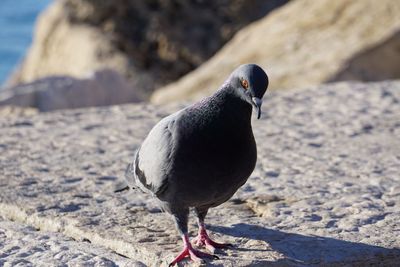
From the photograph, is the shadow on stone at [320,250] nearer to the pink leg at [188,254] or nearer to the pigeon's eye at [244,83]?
the pink leg at [188,254]

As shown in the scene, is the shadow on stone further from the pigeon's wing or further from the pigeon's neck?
the pigeon's neck

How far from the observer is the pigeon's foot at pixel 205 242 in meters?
4.23

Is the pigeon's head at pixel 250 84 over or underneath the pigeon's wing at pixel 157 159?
over

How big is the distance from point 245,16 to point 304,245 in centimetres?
740

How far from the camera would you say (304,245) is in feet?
14.1

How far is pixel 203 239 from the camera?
428 cm

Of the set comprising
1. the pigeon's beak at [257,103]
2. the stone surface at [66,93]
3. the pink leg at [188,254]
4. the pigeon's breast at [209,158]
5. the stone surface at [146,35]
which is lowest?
the pink leg at [188,254]

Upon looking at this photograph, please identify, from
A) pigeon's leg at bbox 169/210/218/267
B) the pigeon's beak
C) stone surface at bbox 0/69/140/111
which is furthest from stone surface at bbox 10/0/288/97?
the pigeon's beak

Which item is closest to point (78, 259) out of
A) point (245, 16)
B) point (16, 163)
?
point (16, 163)

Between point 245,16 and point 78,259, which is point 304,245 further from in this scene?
point 245,16

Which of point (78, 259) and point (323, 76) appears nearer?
point (78, 259)

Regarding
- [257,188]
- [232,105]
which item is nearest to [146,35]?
[257,188]

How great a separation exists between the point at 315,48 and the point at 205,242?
4946 millimetres

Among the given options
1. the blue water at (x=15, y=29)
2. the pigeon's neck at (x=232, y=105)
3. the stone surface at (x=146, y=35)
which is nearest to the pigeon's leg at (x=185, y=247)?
the pigeon's neck at (x=232, y=105)
